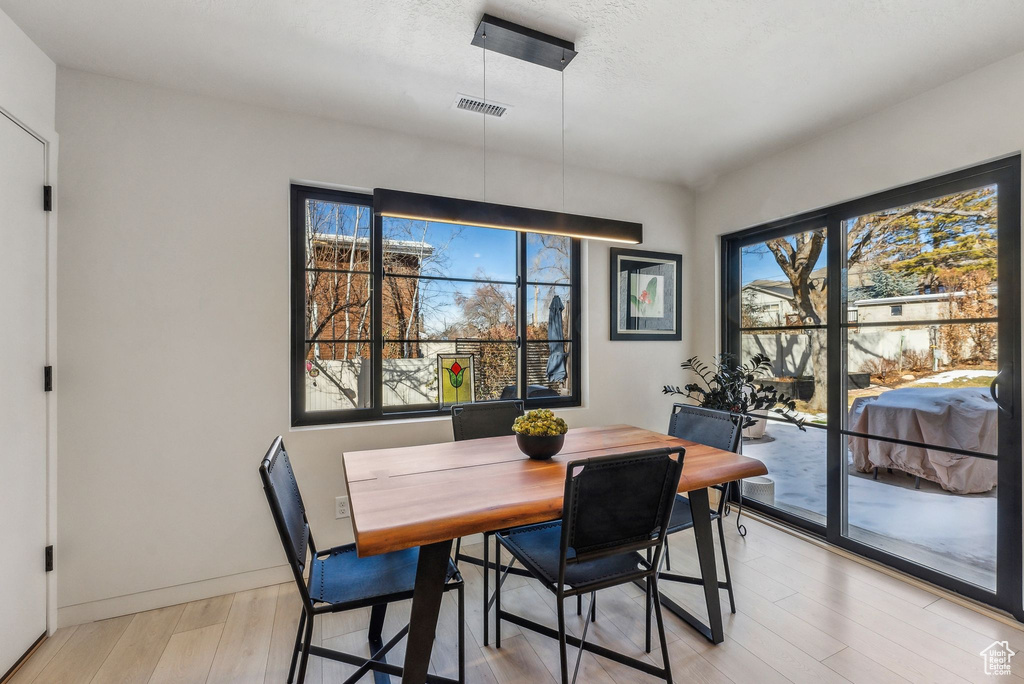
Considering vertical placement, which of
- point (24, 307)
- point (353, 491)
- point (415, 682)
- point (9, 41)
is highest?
point (9, 41)

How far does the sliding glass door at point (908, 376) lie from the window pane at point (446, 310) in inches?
80.7

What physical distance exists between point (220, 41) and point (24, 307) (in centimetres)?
144

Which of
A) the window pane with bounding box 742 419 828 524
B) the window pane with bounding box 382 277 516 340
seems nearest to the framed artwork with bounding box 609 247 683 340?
the window pane with bounding box 382 277 516 340

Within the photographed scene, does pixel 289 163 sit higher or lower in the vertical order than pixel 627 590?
higher

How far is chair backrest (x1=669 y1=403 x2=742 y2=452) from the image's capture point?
2336 mm

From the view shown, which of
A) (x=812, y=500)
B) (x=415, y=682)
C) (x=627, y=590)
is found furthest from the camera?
(x=812, y=500)

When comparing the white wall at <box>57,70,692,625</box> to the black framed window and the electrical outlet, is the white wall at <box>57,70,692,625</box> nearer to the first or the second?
the electrical outlet

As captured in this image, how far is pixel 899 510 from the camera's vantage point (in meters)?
2.59

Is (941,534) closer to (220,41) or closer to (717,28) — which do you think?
(717,28)

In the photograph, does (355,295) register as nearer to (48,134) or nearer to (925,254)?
(48,134)

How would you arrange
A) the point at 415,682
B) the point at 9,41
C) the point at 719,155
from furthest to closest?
the point at 719,155 < the point at 9,41 < the point at 415,682

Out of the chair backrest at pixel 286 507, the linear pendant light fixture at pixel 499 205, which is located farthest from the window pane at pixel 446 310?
the chair backrest at pixel 286 507

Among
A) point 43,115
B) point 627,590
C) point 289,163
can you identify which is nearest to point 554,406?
point 627,590

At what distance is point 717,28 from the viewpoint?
6.30ft
